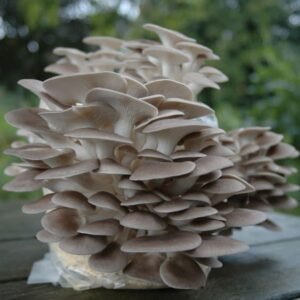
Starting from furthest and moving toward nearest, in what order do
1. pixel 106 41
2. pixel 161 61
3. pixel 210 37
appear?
pixel 210 37, pixel 106 41, pixel 161 61

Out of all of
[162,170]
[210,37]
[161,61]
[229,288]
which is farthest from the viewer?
[210,37]

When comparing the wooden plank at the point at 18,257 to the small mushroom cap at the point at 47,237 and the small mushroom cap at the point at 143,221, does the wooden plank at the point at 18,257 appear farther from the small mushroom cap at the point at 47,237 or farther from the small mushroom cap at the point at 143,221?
the small mushroom cap at the point at 143,221

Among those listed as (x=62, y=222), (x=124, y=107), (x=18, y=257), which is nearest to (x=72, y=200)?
(x=62, y=222)

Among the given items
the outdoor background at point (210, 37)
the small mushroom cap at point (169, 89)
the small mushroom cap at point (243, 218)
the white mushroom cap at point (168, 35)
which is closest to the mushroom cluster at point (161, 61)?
the white mushroom cap at point (168, 35)

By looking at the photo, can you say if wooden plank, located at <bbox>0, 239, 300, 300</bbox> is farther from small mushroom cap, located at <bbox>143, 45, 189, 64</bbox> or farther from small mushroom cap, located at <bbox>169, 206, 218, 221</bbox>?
small mushroom cap, located at <bbox>143, 45, 189, 64</bbox>

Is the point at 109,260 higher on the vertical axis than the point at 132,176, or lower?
lower

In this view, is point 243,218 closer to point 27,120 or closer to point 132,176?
point 132,176

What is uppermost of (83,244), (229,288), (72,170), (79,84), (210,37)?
(210,37)

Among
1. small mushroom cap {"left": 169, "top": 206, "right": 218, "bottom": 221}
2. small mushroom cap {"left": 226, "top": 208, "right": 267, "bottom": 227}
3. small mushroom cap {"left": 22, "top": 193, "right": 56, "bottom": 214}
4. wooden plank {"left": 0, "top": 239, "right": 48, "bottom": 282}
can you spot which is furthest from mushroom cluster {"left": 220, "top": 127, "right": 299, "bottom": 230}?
wooden plank {"left": 0, "top": 239, "right": 48, "bottom": 282}
